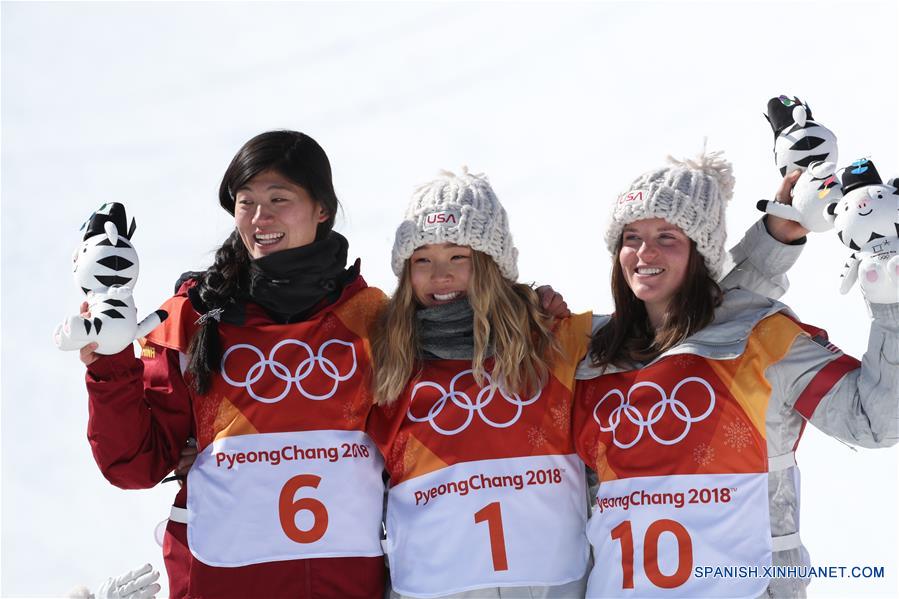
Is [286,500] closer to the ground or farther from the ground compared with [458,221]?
closer to the ground

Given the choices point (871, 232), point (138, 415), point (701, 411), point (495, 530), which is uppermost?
point (871, 232)

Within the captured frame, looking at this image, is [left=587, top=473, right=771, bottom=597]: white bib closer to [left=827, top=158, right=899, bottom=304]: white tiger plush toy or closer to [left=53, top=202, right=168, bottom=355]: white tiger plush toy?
[left=827, top=158, right=899, bottom=304]: white tiger plush toy

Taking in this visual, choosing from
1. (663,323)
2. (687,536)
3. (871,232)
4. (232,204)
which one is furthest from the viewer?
(232,204)

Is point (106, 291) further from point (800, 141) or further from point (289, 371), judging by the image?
point (800, 141)

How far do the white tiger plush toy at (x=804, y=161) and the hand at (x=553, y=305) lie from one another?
64 centimetres

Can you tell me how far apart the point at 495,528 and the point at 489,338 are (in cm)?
54

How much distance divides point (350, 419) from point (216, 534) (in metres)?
0.50

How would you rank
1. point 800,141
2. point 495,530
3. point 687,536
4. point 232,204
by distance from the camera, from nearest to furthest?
point 687,536 < point 495,530 < point 800,141 < point 232,204

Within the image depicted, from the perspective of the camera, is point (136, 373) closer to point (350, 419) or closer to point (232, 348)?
point (232, 348)

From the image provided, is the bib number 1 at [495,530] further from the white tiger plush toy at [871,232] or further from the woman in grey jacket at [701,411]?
the white tiger plush toy at [871,232]

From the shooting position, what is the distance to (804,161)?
307 centimetres

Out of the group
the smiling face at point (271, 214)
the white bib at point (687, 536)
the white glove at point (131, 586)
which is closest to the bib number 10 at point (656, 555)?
the white bib at point (687, 536)

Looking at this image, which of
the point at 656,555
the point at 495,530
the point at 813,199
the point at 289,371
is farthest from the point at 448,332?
the point at 813,199

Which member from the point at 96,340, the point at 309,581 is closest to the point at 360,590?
the point at 309,581
